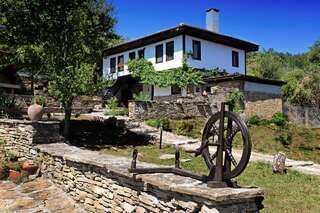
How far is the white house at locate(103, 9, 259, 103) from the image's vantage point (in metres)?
29.2

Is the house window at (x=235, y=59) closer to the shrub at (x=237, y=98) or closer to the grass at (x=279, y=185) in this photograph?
the shrub at (x=237, y=98)

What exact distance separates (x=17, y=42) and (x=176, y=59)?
13989 millimetres

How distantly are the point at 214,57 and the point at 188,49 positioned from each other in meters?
3.24

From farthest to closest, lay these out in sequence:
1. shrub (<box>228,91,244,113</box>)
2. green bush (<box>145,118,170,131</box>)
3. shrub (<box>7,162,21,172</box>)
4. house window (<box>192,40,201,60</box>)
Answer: house window (<box>192,40,201,60</box>) → shrub (<box>228,91,244,113</box>) → green bush (<box>145,118,170,131</box>) → shrub (<box>7,162,21,172</box>)

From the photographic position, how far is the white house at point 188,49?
95.9 feet

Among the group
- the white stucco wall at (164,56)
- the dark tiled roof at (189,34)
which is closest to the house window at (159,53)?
the white stucco wall at (164,56)

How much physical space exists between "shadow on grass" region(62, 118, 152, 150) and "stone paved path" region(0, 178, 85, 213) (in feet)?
20.8

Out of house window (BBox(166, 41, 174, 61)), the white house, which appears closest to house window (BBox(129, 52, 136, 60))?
the white house

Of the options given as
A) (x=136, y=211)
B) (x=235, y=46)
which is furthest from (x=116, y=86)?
(x=136, y=211)

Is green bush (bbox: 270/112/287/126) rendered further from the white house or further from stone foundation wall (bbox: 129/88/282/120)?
the white house

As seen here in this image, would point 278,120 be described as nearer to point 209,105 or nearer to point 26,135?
point 209,105

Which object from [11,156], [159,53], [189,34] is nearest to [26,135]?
[11,156]

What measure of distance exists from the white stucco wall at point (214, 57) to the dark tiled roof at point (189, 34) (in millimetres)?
373

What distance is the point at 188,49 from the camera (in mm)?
29234
